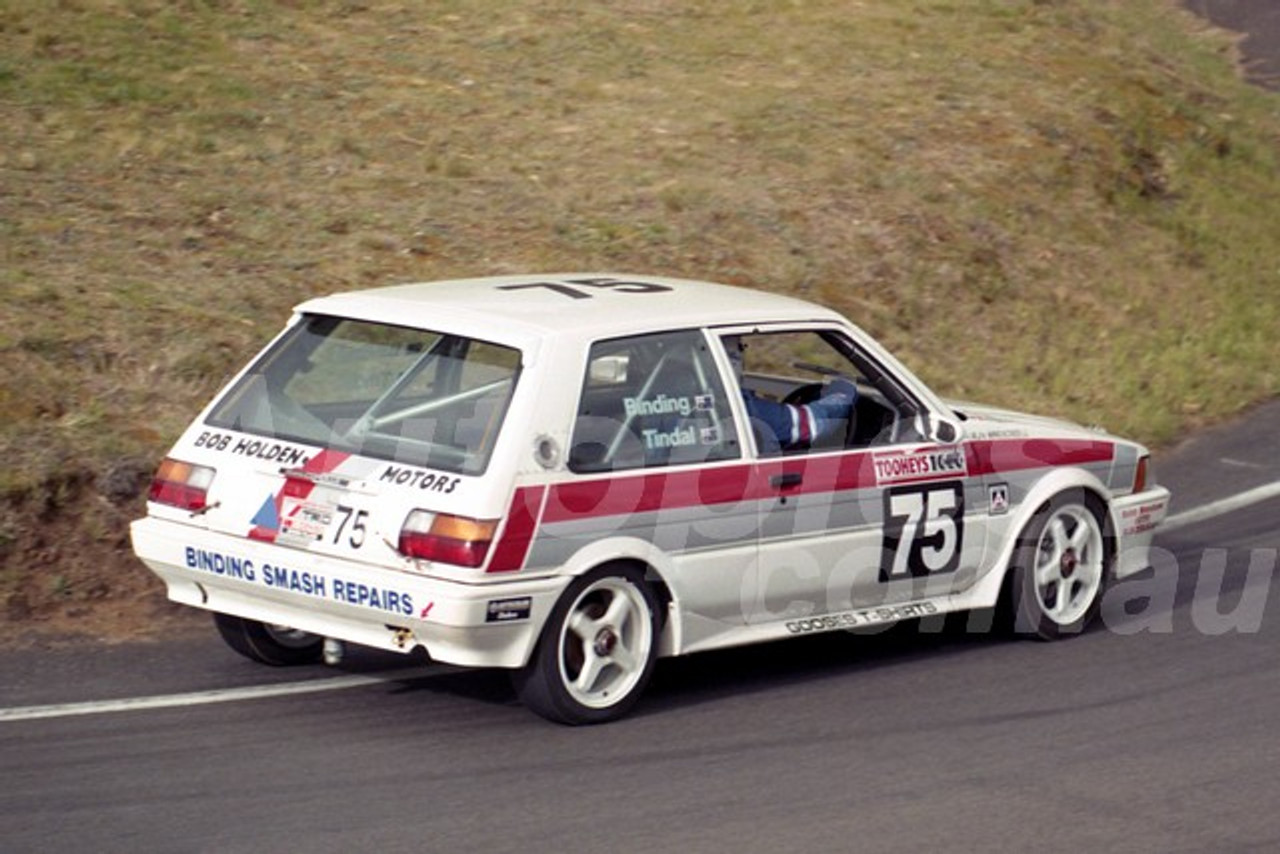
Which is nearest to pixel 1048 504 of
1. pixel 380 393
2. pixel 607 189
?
pixel 380 393

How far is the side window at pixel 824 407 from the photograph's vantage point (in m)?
8.27

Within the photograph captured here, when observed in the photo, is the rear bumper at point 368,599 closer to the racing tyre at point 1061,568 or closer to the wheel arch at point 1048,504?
the wheel arch at point 1048,504

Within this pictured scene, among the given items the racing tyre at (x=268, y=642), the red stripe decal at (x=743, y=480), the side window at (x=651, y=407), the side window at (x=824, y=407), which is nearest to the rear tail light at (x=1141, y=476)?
the red stripe decal at (x=743, y=480)

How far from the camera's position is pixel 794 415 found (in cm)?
839

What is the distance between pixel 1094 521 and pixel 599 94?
958 cm

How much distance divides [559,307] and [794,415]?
3.66ft

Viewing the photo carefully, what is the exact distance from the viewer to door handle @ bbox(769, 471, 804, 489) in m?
8.06

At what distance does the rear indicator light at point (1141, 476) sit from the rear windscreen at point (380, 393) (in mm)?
3407

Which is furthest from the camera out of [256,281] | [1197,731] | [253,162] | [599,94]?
[599,94]

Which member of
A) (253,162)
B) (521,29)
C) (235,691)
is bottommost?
(235,691)

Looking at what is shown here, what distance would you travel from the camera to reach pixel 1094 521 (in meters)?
9.30

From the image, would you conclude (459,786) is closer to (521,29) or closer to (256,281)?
(256,281)

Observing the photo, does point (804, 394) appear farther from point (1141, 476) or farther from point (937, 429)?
point (1141, 476)

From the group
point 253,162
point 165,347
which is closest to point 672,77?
point 253,162
